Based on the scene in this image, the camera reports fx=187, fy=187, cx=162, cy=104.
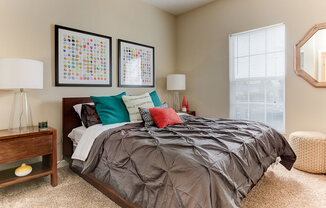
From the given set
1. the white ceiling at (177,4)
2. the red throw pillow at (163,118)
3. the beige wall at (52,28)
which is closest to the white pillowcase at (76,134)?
the beige wall at (52,28)

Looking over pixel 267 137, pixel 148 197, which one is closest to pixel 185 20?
pixel 267 137

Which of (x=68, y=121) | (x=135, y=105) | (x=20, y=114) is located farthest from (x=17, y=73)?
(x=135, y=105)

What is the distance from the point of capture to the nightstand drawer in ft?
5.84

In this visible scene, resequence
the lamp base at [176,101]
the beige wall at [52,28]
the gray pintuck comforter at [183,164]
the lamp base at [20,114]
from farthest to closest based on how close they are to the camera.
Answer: the lamp base at [176,101] < the beige wall at [52,28] < the lamp base at [20,114] < the gray pintuck comforter at [183,164]

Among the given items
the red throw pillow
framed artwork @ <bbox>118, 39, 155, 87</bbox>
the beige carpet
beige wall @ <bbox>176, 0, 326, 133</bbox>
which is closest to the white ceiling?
beige wall @ <bbox>176, 0, 326, 133</bbox>

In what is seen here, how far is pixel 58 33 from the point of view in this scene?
252cm

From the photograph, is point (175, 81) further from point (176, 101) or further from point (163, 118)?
point (163, 118)

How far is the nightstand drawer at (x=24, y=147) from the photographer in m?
1.78

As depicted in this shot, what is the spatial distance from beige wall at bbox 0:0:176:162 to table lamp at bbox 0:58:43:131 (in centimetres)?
21

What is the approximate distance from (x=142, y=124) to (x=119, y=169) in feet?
2.52

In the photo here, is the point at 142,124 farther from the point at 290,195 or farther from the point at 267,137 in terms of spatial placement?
the point at 290,195

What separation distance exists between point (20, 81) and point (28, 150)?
27.9 inches

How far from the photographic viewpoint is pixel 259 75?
3.21 metres

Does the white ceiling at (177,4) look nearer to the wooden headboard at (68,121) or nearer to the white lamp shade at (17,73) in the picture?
the wooden headboard at (68,121)
